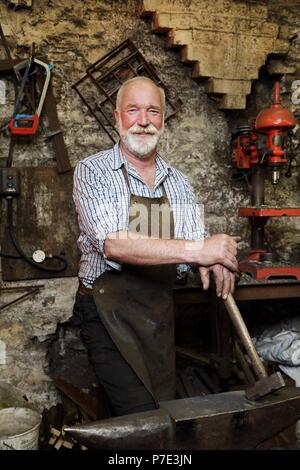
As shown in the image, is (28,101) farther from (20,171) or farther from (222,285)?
(222,285)

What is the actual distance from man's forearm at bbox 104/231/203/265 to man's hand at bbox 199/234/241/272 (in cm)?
3

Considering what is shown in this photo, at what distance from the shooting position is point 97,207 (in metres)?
2.31

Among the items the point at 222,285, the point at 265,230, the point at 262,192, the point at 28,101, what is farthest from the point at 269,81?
the point at 222,285

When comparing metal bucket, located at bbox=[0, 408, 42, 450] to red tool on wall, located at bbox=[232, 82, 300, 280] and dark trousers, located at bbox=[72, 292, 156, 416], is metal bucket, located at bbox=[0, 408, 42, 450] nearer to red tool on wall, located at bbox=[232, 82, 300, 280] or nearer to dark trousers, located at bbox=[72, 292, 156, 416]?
dark trousers, located at bbox=[72, 292, 156, 416]

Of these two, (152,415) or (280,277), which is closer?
(152,415)

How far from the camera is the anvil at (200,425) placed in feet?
5.40

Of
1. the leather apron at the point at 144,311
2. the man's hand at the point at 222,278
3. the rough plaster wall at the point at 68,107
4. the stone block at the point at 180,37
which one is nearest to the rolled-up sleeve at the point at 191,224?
the leather apron at the point at 144,311

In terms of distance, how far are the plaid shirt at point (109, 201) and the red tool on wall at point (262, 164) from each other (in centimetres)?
77

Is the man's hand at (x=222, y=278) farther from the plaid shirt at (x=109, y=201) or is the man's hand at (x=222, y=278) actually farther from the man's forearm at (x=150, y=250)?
the plaid shirt at (x=109, y=201)

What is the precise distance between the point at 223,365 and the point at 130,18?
2.59 meters

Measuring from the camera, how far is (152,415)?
1732mm

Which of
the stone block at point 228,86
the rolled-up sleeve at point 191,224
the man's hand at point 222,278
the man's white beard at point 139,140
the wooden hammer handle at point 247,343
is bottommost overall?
the wooden hammer handle at point 247,343

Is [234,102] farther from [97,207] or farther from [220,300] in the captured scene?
[97,207]

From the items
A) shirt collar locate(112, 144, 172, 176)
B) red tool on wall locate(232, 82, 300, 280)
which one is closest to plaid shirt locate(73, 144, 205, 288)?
shirt collar locate(112, 144, 172, 176)
